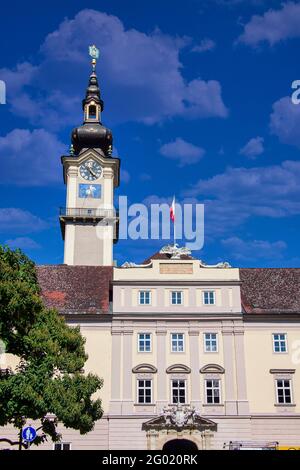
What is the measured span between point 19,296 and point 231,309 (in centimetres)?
1990

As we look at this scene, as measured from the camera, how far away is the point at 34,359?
24969mm

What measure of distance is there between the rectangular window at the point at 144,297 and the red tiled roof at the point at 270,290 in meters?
6.52

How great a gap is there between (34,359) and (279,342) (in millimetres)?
20375

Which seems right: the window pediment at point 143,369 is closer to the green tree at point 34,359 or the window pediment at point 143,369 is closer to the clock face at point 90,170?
the green tree at point 34,359

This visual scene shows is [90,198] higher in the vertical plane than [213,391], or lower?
higher

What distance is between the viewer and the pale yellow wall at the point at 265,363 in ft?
127

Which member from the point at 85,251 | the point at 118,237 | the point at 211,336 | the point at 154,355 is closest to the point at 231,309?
the point at 211,336

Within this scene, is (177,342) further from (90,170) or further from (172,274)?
(90,170)

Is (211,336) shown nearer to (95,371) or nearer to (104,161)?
(95,371)

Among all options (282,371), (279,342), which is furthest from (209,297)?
(282,371)

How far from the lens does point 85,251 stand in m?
53.6

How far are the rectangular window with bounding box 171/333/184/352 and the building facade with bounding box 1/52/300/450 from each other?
0.22ft

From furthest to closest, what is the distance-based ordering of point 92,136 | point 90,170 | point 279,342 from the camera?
point 92,136, point 90,170, point 279,342
